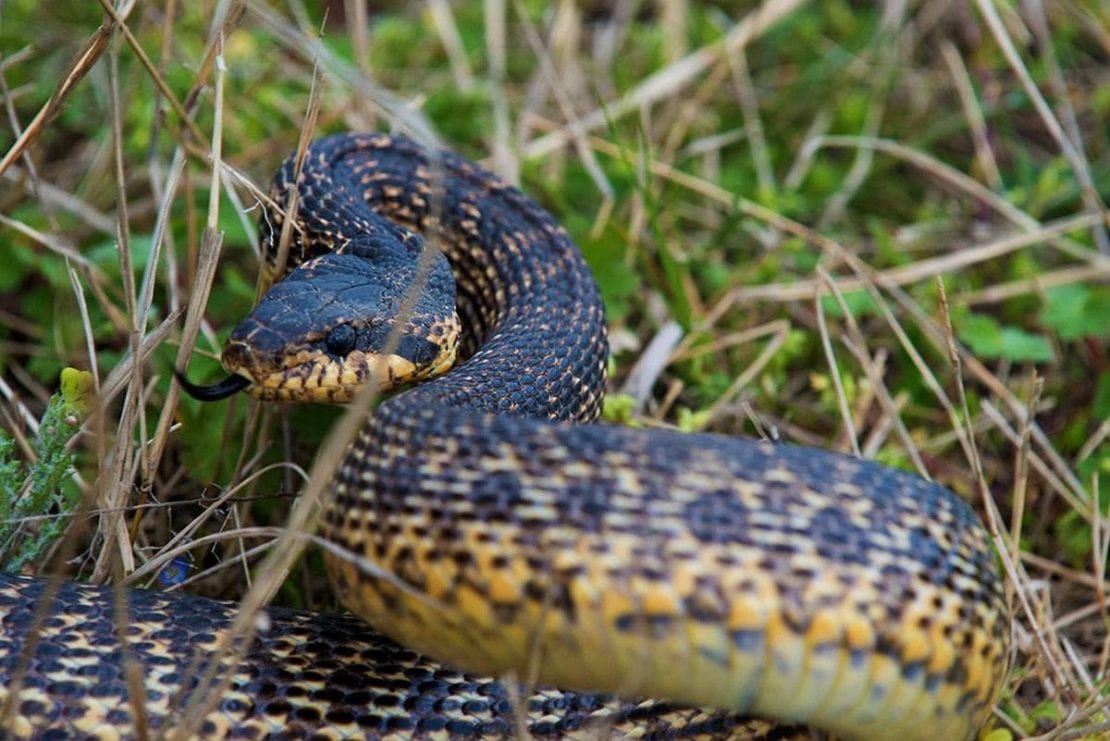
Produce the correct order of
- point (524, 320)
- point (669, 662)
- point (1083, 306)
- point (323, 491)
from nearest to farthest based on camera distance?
point (669, 662)
point (323, 491)
point (524, 320)
point (1083, 306)

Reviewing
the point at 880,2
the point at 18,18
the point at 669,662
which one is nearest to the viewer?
the point at 669,662

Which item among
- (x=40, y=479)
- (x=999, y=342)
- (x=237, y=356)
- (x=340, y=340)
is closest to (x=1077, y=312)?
(x=999, y=342)

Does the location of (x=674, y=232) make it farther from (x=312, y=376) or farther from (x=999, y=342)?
(x=312, y=376)

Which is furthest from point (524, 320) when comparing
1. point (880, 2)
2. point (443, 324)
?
point (880, 2)

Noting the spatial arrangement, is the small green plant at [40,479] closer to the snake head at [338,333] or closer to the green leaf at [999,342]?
the snake head at [338,333]

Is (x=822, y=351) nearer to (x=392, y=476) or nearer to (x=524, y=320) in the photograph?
(x=524, y=320)

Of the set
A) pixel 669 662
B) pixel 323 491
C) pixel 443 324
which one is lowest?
pixel 669 662
